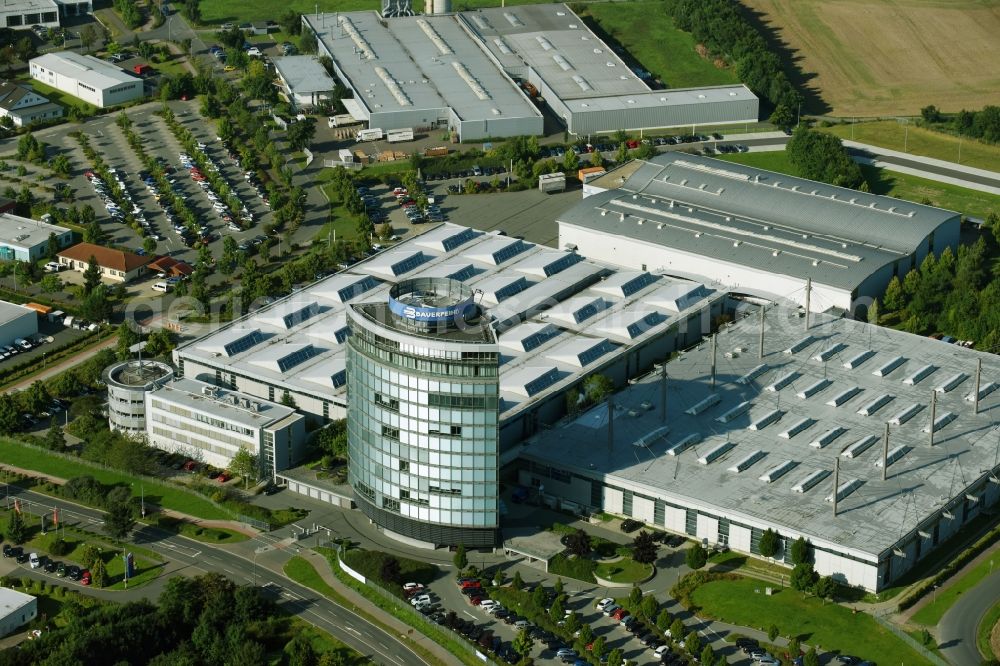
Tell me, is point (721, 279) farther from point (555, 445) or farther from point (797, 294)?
point (555, 445)

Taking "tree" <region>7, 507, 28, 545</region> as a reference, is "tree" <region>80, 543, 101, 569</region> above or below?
below

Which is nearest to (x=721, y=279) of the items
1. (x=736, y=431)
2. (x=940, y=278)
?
(x=940, y=278)

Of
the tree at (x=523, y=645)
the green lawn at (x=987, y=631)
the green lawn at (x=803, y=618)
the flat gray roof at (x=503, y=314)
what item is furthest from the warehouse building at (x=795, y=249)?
the tree at (x=523, y=645)

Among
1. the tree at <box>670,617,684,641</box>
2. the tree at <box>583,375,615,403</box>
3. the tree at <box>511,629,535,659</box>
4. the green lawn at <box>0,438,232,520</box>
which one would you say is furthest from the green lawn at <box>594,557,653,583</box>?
the green lawn at <box>0,438,232,520</box>

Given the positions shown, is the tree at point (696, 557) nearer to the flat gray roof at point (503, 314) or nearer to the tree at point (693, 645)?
the tree at point (693, 645)

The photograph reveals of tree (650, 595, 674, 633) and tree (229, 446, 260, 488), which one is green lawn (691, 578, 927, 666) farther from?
tree (229, 446, 260, 488)

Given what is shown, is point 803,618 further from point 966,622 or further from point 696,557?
point 966,622
